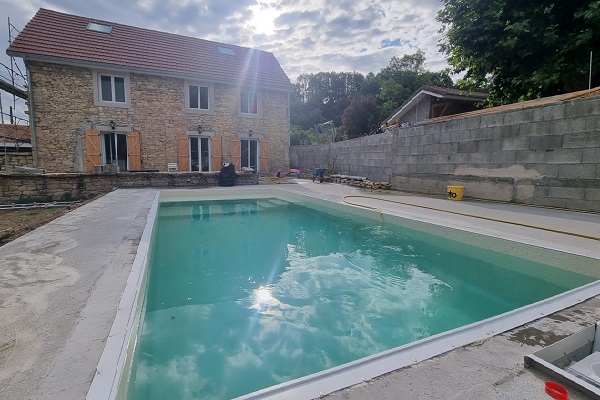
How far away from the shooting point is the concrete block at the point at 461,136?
7.05 m

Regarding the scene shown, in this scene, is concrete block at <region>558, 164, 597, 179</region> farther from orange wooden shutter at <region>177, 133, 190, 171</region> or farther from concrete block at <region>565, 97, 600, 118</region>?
orange wooden shutter at <region>177, 133, 190, 171</region>

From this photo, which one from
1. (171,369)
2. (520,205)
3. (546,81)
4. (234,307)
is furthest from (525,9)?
(171,369)

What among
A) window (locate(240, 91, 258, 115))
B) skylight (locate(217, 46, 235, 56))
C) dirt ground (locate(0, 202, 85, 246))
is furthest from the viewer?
skylight (locate(217, 46, 235, 56))

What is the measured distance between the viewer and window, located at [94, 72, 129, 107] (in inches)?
486

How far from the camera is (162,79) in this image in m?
13.4

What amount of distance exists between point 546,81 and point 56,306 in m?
11.6

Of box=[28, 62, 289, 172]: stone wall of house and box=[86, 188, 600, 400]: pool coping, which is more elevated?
box=[28, 62, 289, 172]: stone wall of house

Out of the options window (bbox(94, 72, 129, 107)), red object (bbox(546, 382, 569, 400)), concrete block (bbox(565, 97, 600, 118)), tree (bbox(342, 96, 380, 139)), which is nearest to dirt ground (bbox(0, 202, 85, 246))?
red object (bbox(546, 382, 569, 400))

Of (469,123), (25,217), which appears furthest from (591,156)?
(25,217)

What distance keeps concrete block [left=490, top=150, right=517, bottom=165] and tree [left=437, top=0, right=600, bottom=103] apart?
376cm

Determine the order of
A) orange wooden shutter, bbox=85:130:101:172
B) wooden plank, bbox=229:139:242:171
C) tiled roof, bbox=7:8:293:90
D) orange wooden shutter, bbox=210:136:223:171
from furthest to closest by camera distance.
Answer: wooden plank, bbox=229:139:242:171 < orange wooden shutter, bbox=210:136:223:171 < orange wooden shutter, bbox=85:130:101:172 < tiled roof, bbox=7:8:293:90

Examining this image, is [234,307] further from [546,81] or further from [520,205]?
[546,81]

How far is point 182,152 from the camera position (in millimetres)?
13656

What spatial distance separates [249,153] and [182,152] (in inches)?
129
